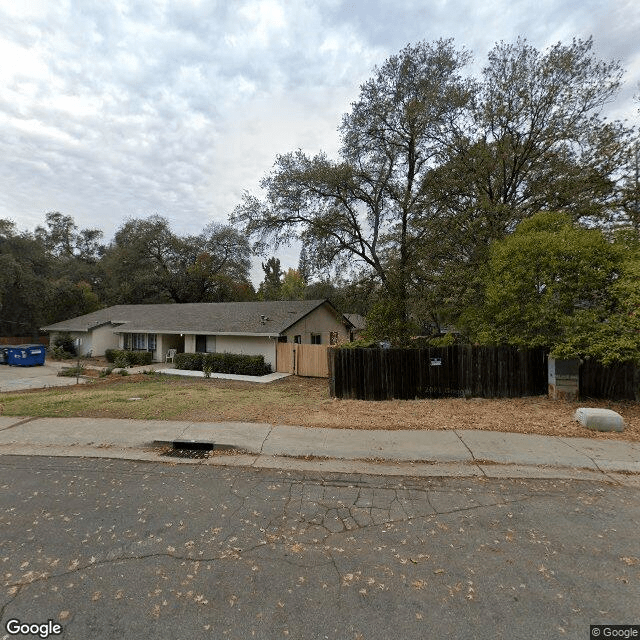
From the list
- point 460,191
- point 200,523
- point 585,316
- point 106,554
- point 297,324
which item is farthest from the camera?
point 297,324

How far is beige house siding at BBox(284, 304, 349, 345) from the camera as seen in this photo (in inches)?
783

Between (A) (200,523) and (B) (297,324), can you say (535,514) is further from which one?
(B) (297,324)

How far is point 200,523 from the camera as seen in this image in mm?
3902

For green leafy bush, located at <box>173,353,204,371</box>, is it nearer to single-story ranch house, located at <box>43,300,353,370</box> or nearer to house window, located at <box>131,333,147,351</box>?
single-story ranch house, located at <box>43,300,353,370</box>

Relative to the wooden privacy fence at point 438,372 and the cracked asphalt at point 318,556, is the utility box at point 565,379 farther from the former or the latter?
the cracked asphalt at point 318,556

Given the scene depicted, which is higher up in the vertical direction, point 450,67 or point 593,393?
point 450,67

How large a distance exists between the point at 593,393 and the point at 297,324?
44.1 ft

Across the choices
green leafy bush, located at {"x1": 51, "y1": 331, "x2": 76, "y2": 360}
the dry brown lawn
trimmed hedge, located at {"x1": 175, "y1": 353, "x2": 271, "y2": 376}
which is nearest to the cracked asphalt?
the dry brown lawn

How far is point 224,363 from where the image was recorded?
18609 millimetres

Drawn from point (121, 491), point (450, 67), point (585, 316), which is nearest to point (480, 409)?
point (585, 316)

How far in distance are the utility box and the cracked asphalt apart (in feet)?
17.1

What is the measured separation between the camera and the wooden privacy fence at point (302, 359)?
57.8 ft

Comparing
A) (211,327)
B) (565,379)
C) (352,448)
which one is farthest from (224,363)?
(565,379)

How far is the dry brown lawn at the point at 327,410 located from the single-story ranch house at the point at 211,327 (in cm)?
730
